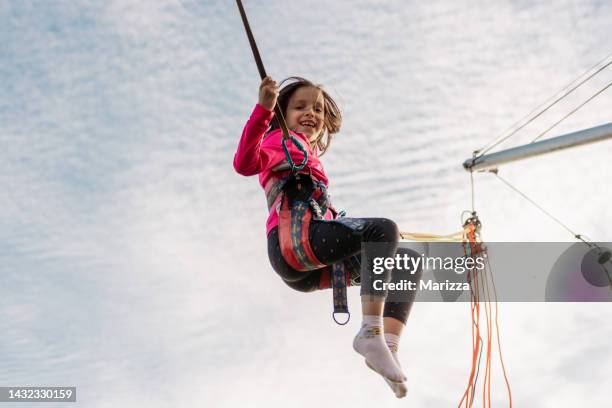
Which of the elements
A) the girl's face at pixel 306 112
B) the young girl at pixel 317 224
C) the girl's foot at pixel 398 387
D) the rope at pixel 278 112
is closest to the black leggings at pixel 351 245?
the young girl at pixel 317 224

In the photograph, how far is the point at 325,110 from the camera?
206 inches

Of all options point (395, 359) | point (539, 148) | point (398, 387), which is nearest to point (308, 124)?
point (395, 359)

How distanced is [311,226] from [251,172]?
499 millimetres

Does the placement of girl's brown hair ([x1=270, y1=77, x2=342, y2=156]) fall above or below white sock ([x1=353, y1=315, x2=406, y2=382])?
above

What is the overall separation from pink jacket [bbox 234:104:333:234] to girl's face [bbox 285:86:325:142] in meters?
0.13

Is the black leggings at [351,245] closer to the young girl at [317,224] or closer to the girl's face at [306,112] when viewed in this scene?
the young girl at [317,224]

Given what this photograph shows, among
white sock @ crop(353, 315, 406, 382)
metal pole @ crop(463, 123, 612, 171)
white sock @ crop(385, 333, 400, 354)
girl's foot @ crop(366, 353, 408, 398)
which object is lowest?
girl's foot @ crop(366, 353, 408, 398)

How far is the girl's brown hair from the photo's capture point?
5.12m

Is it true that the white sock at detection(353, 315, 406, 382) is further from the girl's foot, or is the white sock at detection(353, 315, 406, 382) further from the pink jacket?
the pink jacket

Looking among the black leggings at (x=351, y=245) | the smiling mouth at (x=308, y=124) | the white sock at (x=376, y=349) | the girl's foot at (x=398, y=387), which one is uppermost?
the smiling mouth at (x=308, y=124)

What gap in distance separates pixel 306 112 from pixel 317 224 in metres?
0.97

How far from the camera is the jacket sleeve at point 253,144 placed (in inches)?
167

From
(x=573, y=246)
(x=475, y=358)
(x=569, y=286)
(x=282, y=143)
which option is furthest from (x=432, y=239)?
(x=573, y=246)

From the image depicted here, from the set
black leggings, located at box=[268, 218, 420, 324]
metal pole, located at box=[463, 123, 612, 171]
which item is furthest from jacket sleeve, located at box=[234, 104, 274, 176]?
metal pole, located at box=[463, 123, 612, 171]
